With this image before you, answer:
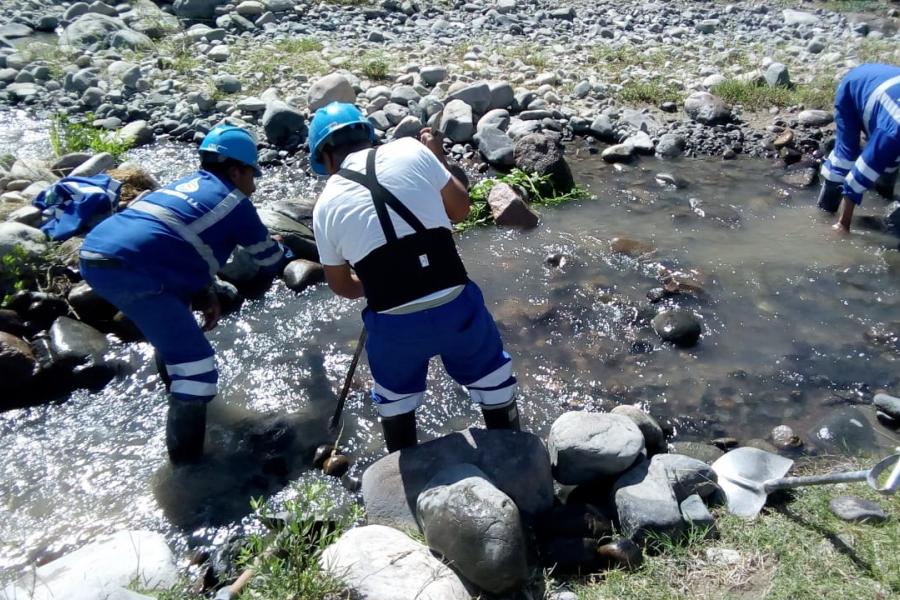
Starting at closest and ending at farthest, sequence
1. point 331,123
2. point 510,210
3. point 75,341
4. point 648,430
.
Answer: point 331,123
point 648,430
point 75,341
point 510,210

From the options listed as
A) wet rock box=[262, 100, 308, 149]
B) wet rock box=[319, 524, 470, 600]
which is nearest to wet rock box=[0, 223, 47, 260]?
wet rock box=[262, 100, 308, 149]

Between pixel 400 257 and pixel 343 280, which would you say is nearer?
pixel 400 257

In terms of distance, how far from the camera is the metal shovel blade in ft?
11.5

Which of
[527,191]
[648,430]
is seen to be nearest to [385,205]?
[648,430]

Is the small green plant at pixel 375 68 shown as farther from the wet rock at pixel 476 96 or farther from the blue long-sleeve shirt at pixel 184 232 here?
the blue long-sleeve shirt at pixel 184 232

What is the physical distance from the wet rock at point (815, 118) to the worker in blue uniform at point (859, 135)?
1616 mm

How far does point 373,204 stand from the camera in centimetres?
315

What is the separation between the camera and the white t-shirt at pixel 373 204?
317 centimetres

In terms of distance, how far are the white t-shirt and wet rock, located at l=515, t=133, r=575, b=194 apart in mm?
4207

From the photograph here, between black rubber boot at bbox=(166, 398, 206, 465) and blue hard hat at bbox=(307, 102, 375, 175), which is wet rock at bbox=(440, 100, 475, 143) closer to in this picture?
blue hard hat at bbox=(307, 102, 375, 175)

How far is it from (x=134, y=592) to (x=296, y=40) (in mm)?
9875

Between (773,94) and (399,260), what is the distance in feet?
24.9

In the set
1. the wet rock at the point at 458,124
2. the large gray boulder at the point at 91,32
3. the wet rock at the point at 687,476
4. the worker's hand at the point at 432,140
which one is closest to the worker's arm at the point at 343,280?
the worker's hand at the point at 432,140

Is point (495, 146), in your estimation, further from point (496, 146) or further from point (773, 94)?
point (773, 94)
